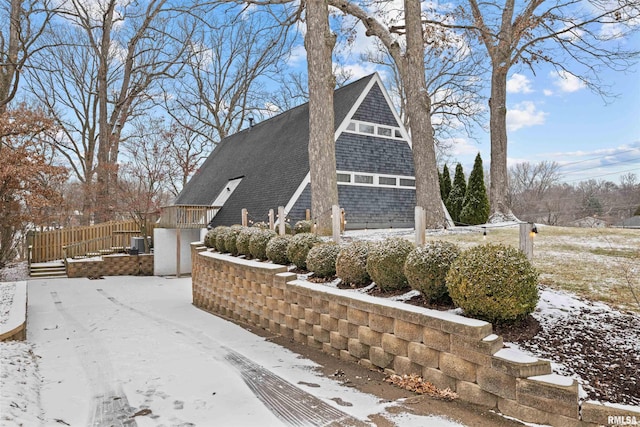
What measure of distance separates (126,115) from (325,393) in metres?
25.3

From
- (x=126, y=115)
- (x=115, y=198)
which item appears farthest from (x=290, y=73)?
(x=115, y=198)

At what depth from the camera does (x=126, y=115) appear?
24.7m

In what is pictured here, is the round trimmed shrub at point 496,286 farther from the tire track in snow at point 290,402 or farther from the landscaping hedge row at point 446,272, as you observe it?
the tire track in snow at point 290,402

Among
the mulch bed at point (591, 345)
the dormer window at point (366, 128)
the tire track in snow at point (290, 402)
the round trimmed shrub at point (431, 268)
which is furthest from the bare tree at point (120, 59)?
the mulch bed at point (591, 345)

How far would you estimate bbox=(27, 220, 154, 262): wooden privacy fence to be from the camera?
60.0 feet

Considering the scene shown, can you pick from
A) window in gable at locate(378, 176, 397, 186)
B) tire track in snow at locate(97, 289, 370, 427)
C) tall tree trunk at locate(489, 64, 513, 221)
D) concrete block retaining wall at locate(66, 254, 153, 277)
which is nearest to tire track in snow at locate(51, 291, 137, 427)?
tire track in snow at locate(97, 289, 370, 427)

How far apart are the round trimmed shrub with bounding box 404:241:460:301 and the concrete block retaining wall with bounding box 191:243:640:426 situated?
1.25 ft

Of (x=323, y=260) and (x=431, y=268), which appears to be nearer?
(x=431, y=268)

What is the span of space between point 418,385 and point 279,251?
413cm

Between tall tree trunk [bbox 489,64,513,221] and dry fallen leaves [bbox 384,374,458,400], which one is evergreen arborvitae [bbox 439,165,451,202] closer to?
tall tree trunk [bbox 489,64,513,221]

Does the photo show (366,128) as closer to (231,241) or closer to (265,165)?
(265,165)

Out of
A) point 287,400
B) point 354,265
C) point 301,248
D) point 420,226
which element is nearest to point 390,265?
point 354,265

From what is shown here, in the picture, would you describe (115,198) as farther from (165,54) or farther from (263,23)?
(263,23)

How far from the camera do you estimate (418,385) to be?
3.75 metres
